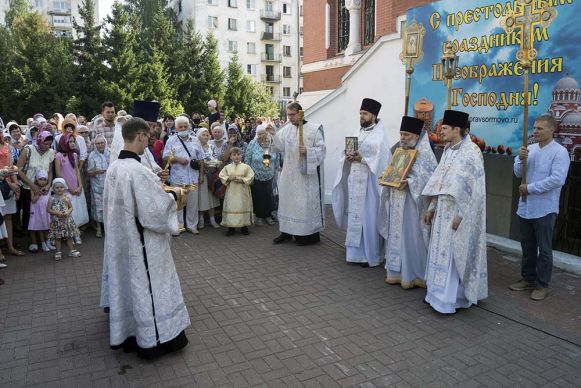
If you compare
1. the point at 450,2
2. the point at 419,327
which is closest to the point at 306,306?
the point at 419,327

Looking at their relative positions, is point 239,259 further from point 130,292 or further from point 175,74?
point 175,74

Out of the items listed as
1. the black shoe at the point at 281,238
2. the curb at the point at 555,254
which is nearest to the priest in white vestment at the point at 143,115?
the black shoe at the point at 281,238

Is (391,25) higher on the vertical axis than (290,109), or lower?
higher

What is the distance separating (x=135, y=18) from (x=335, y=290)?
36.6 m

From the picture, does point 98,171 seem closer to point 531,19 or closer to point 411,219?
point 411,219

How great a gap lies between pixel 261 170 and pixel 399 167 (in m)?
3.85

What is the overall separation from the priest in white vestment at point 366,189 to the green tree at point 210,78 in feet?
110

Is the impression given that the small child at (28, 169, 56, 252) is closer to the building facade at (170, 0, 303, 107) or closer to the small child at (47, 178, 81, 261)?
the small child at (47, 178, 81, 261)

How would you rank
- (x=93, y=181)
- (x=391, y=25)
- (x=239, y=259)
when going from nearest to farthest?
(x=239, y=259) → (x=93, y=181) → (x=391, y=25)

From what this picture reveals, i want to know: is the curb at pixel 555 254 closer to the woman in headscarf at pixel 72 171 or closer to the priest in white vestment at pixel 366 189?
the priest in white vestment at pixel 366 189

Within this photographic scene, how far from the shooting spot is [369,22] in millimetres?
14836

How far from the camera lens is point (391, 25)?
12180 mm

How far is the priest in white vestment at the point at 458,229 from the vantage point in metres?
5.27

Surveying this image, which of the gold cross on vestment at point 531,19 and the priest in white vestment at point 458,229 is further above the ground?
the gold cross on vestment at point 531,19
